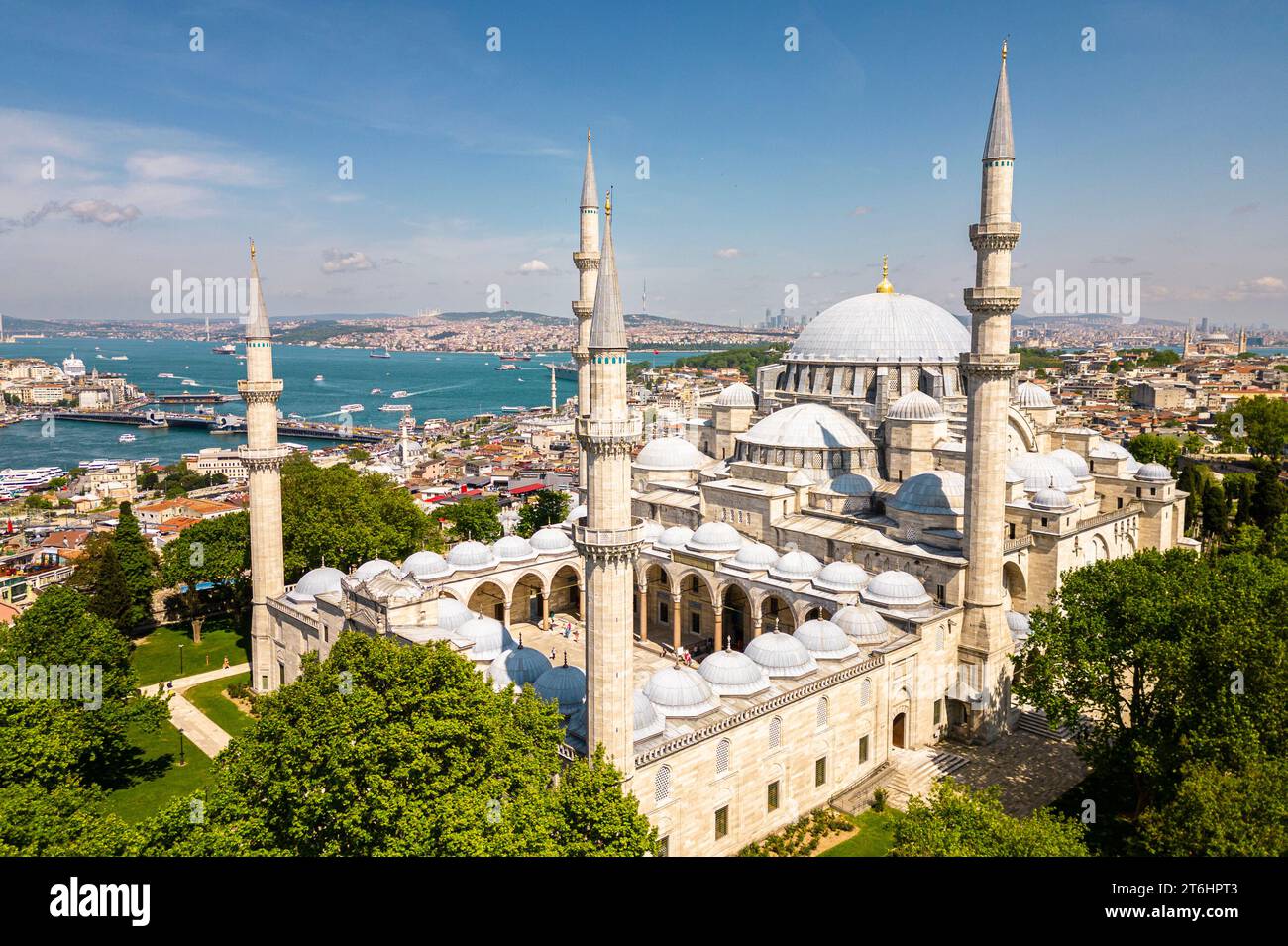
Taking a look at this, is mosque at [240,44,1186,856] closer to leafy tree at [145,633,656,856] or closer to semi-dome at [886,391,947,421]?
semi-dome at [886,391,947,421]

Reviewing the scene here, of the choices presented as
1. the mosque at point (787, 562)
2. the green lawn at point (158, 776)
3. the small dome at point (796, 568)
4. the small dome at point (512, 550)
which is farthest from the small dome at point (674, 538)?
the green lawn at point (158, 776)

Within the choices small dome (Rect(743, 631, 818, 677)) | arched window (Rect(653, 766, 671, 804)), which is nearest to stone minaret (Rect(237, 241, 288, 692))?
small dome (Rect(743, 631, 818, 677))

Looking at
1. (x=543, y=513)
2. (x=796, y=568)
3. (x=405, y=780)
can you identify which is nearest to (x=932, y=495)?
(x=796, y=568)

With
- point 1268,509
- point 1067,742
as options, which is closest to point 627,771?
point 1067,742

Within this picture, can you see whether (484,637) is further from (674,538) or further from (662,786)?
(674,538)
